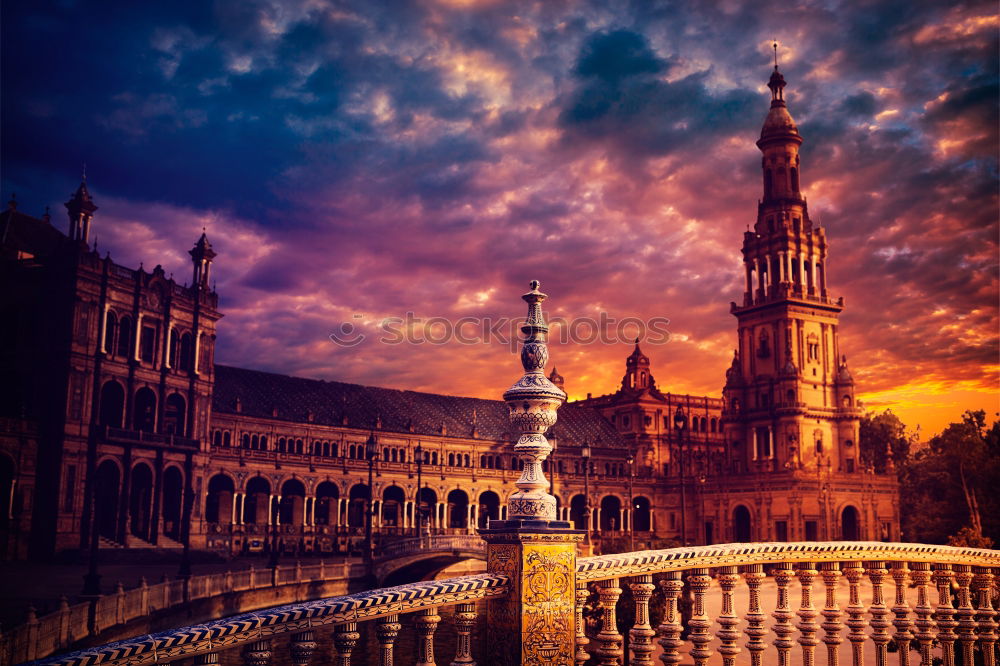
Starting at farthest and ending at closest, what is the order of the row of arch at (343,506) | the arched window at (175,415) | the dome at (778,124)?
the dome at (778,124) → the row of arch at (343,506) → the arched window at (175,415)

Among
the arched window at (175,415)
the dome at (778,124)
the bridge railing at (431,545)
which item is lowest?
the bridge railing at (431,545)

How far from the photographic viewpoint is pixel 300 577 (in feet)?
131

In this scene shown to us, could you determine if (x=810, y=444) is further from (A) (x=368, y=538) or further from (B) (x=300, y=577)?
(B) (x=300, y=577)

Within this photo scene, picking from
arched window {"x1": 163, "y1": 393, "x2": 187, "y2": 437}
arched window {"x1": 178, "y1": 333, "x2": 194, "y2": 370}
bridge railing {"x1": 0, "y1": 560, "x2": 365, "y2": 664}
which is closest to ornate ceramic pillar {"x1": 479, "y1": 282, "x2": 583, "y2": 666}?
bridge railing {"x1": 0, "y1": 560, "x2": 365, "y2": 664}

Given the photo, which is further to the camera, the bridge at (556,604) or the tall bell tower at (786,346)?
the tall bell tower at (786,346)

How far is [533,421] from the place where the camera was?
291 inches

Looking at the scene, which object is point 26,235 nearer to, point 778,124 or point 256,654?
point 256,654

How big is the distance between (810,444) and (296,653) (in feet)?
236

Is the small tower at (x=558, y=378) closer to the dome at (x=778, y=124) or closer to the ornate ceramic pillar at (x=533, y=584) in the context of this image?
the dome at (x=778, y=124)

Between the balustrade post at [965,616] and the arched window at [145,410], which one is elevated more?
the arched window at [145,410]

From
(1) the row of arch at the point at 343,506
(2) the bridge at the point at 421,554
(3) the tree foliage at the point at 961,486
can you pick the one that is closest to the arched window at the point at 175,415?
(1) the row of arch at the point at 343,506

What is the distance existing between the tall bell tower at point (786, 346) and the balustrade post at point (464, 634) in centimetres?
6710

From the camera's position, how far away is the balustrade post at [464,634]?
6137 millimetres

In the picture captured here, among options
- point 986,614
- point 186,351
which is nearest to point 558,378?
point 186,351
